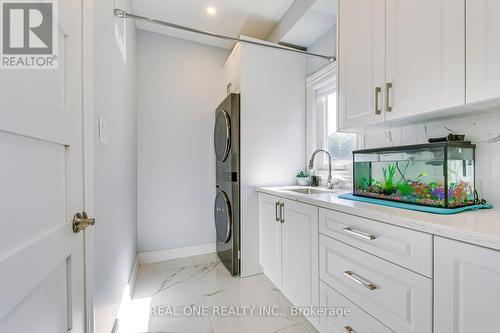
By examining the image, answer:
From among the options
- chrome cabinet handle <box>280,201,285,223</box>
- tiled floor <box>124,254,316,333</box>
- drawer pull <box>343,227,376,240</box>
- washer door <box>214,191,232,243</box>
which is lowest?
tiled floor <box>124,254,316,333</box>

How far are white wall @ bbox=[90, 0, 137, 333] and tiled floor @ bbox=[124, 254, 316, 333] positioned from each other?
325mm

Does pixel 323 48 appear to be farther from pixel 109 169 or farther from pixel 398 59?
pixel 109 169

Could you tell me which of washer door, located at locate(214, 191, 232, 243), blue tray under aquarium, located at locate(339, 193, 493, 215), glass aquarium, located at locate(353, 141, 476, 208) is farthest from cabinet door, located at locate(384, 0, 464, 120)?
washer door, located at locate(214, 191, 232, 243)

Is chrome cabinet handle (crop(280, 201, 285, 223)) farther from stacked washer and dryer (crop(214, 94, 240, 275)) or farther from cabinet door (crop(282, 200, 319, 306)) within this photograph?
stacked washer and dryer (crop(214, 94, 240, 275))

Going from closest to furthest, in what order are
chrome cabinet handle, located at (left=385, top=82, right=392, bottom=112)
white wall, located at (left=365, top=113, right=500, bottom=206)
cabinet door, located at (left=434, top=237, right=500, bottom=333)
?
1. cabinet door, located at (left=434, top=237, right=500, bottom=333)
2. white wall, located at (left=365, top=113, right=500, bottom=206)
3. chrome cabinet handle, located at (left=385, top=82, right=392, bottom=112)

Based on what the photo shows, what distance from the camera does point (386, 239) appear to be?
914 millimetres

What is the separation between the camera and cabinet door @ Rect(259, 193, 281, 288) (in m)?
1.82

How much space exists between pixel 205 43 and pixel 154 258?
281 cm

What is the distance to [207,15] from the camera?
233 centimetres

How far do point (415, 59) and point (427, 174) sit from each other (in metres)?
0.57

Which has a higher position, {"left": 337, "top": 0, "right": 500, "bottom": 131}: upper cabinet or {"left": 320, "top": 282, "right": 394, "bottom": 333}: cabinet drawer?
{"left": 337, "top": 0, "right": 500, "bottom": 131}: upper cabinet

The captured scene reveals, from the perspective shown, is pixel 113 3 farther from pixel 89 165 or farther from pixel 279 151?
pixel 279 151

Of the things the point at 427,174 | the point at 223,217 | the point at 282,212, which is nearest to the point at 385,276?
the point at 427,174

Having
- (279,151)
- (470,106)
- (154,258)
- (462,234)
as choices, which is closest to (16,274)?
(462,234)
